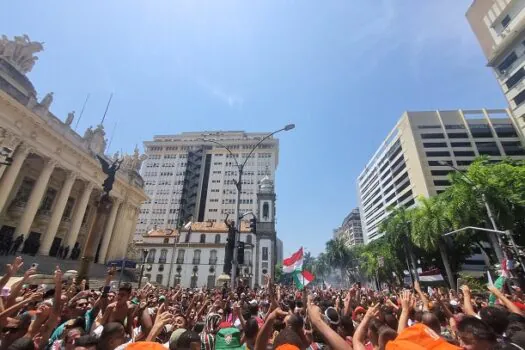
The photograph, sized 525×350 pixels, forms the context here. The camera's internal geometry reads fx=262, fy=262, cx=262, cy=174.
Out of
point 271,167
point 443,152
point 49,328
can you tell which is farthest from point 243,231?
point 49,328

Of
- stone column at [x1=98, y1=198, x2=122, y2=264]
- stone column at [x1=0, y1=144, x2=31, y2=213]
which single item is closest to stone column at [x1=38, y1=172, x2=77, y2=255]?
stone column at [x1=0, y1=144, x2=31, y2=213]

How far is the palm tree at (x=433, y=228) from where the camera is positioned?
2745cm

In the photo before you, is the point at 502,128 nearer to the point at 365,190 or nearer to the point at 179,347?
the point at 365,190

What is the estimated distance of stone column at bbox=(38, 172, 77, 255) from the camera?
89.5 ft

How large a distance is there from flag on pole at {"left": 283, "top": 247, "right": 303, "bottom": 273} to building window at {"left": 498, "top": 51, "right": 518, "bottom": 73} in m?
51.6

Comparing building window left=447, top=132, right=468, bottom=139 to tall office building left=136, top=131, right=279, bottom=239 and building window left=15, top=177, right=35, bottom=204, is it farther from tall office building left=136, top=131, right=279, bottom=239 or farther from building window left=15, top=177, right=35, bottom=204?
building window left=15, top=177, right=35, bottom=204

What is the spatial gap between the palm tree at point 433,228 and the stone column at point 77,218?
39999mm

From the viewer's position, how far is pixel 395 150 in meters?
71.6

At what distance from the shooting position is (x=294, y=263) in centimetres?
1480

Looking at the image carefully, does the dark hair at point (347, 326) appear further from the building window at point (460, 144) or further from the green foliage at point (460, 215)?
the building window at point (460, 144)

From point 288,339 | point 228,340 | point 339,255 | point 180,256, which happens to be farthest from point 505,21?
point 180,256

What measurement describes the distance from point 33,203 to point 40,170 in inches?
258

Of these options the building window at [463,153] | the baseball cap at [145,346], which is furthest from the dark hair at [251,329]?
the building window at [463,153]

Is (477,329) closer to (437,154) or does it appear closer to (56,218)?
(56,218)
